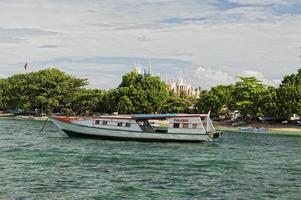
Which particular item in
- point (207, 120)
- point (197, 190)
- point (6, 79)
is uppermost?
point (6, 79)

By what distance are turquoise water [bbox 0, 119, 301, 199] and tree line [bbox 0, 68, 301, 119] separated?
57.7 meters

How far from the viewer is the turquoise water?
30.2 m

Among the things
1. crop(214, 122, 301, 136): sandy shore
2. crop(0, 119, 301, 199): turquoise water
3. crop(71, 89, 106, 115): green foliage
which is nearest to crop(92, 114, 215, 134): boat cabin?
crop(0, 119, 301, 199): turquoise water

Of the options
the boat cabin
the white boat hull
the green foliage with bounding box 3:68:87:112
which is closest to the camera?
the white boat hull

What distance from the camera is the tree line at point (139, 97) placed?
380 feet

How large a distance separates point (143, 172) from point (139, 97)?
97793mm

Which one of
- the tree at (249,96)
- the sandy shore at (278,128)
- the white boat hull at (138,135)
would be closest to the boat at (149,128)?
the white boat hull at (138,135)

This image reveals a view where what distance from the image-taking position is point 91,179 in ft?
113

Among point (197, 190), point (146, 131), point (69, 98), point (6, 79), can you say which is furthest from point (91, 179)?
point (6, 79)

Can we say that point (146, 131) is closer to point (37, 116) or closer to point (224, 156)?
point (224, 156)

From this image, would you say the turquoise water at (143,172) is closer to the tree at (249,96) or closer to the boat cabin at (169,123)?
the boat cabin at (169,123)

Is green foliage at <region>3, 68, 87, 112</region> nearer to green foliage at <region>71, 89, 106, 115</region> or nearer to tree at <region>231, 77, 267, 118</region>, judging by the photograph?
green foliage at <region>71, 89, 106, 115</region>

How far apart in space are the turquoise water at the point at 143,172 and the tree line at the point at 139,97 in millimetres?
57692

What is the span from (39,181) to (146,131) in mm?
37735
